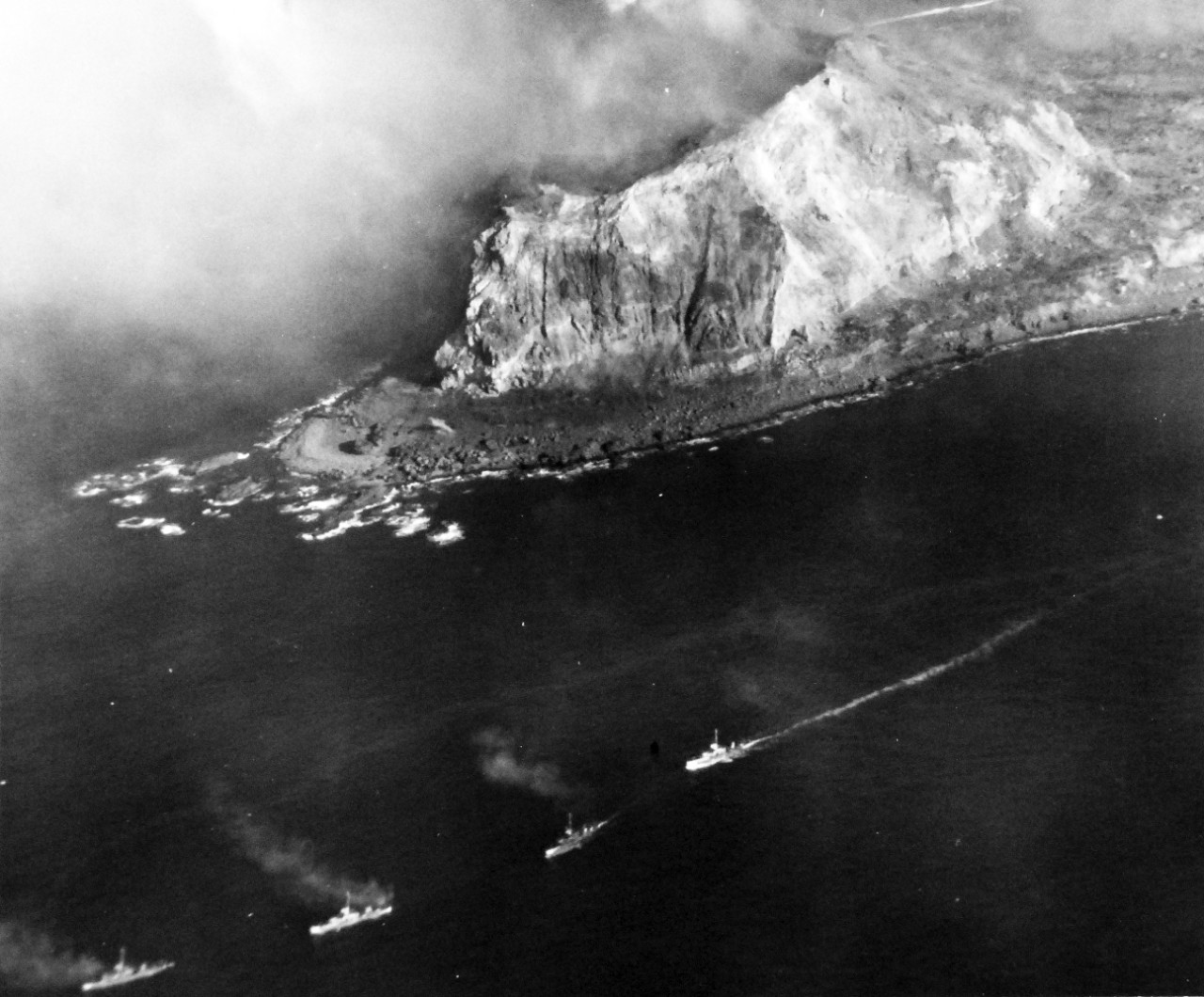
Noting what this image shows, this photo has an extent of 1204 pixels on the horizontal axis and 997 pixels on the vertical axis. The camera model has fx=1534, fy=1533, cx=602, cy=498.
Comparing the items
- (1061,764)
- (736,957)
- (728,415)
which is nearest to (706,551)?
(728,415)

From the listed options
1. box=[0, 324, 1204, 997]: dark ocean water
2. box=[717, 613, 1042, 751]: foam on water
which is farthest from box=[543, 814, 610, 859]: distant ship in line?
box=[717, 613, 1042, 751]: foam on water

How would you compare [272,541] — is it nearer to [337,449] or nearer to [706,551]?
[337,449]

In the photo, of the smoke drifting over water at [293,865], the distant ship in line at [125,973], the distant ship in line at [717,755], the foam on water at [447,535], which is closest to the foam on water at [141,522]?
the foam on water at [447,535]

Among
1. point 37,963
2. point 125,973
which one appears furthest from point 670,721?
point 37,963

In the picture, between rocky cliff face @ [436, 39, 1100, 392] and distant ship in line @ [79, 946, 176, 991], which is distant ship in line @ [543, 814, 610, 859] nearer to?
distant ship in line @ [79, 946, 176, 991]

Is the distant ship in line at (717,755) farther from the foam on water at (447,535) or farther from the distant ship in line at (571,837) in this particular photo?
the foam on water at (447,535)

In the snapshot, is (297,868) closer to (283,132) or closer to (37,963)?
(37,963)
